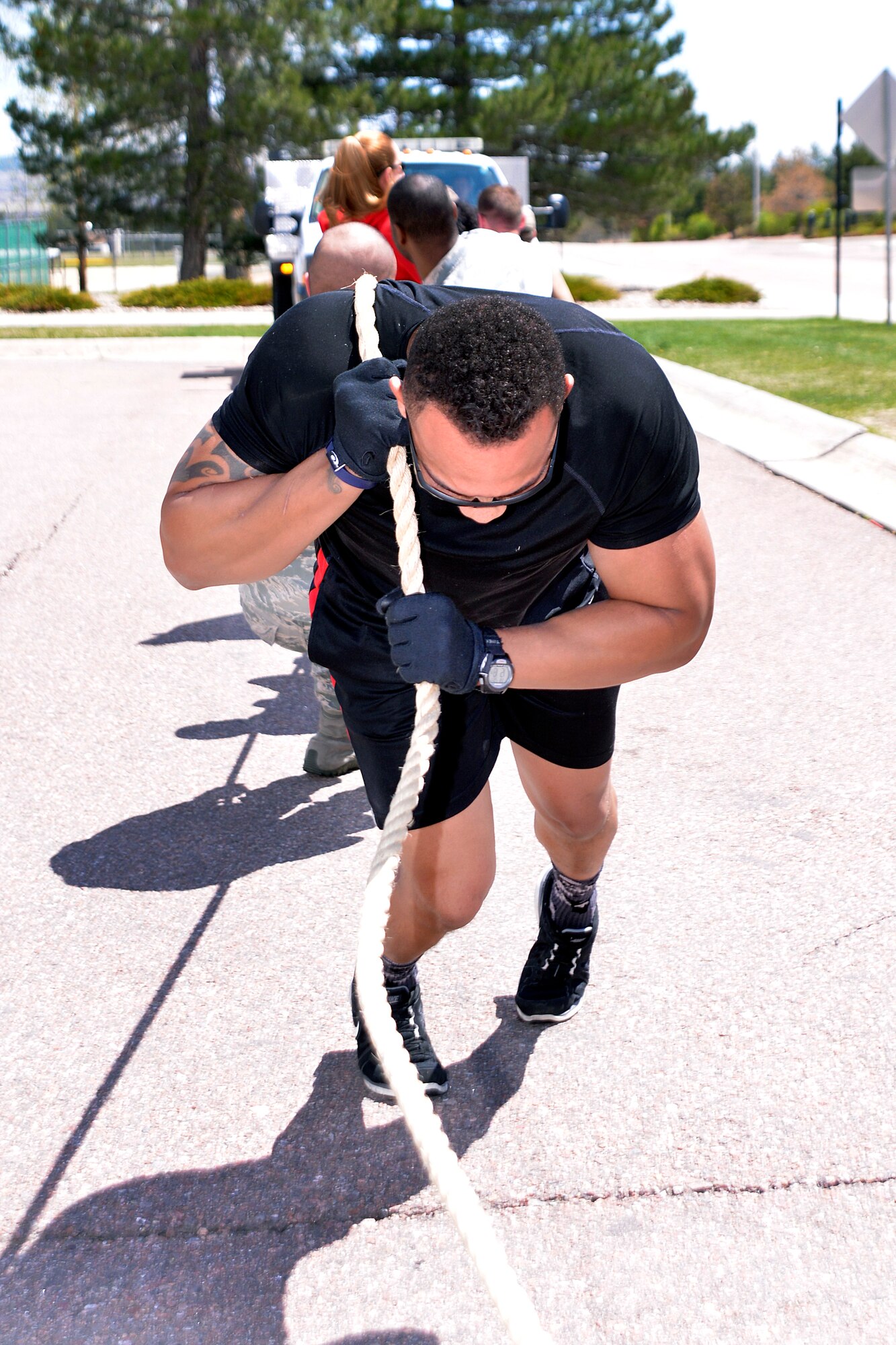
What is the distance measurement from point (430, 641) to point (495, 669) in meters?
0.16

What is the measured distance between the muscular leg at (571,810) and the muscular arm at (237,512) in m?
0.72

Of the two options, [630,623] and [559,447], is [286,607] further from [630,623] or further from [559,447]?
[559,447]

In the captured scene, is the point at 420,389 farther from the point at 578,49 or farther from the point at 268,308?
the point at 578,49

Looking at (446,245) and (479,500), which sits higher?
(446,245)

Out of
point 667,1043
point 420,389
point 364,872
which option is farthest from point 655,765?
point 420,389

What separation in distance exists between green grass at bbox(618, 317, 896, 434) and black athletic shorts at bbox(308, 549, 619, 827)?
769 centimetres

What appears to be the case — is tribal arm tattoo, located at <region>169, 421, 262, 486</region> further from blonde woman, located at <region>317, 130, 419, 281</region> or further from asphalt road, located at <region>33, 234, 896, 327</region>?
asphalt road, located at <region>33, 234, 896, 327</region>

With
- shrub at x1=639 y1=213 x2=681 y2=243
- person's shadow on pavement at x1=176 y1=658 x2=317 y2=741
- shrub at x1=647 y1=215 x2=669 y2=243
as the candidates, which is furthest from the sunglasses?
shrub at x1=647 y1=215 x2=669 y2=243

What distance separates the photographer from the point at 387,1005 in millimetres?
→ 1937

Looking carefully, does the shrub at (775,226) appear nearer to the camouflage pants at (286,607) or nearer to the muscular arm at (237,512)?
the camouflage pants at (286,607)

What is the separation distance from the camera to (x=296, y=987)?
10.2 feet

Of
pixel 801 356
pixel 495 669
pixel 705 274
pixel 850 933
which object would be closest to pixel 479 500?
pixel 495 669

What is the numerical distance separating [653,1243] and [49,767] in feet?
9.28

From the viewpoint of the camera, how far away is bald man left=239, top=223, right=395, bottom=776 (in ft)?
11.0
